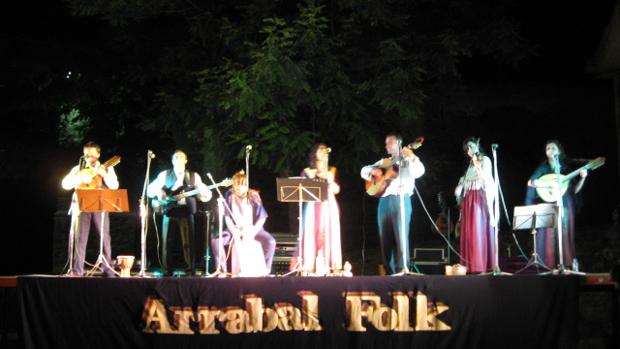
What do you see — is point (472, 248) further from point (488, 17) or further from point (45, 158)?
point (45, 158)

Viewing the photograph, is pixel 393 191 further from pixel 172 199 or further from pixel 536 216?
pixel 172 199

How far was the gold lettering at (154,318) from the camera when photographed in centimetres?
924

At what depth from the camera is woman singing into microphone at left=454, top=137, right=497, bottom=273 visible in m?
10.3

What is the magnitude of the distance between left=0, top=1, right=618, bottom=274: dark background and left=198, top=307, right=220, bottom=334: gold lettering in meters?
8.05

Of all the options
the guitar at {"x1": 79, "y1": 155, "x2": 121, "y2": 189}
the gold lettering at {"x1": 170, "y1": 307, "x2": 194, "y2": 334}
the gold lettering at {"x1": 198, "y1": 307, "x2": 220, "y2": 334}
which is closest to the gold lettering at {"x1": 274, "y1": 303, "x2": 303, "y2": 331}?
the gold lettering at {"x1": 198, "y1": 307, "x2": 220, "y2": 334}

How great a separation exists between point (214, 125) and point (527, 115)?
818 cm

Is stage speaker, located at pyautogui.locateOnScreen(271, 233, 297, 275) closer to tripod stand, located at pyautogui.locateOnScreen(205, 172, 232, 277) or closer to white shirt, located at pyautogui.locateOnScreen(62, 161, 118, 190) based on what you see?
tripod stand, located at pyautogui.locateOnScreen(205, 172, 232, 277)

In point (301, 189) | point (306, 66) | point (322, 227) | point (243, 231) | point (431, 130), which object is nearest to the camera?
point (301, 189)

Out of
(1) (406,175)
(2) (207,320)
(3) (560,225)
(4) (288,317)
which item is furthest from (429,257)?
(2) (207,320)

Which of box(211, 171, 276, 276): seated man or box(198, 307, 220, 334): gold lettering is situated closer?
box(198, 307, 220, 334): gold lettering

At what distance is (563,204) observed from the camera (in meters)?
10.6

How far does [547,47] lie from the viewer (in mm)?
18344

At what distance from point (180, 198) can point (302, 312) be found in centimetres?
277

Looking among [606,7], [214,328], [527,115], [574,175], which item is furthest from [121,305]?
[606,7]
